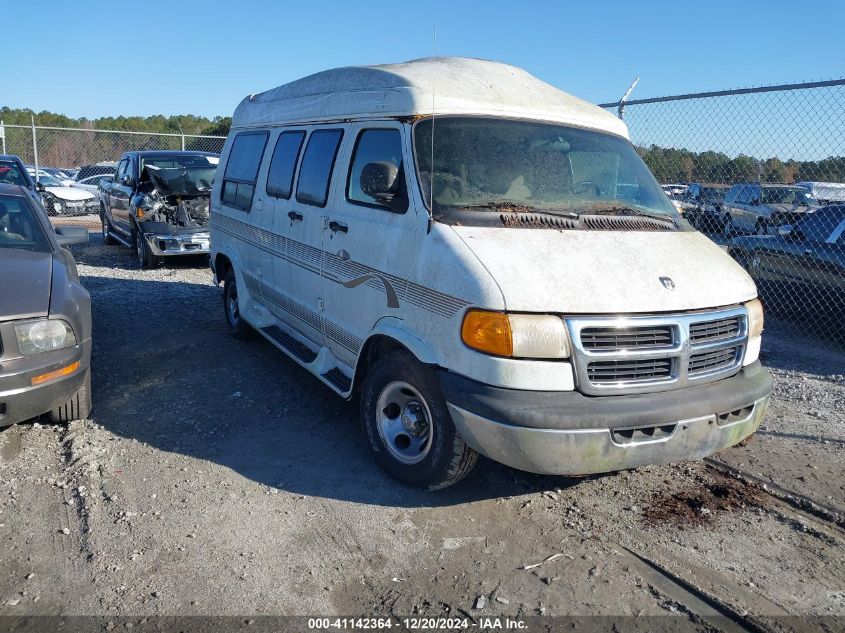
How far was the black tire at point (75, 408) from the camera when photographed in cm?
468

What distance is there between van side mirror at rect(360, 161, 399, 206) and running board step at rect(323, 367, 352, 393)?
129 centimetres

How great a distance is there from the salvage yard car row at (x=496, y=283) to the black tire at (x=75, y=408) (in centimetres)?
58

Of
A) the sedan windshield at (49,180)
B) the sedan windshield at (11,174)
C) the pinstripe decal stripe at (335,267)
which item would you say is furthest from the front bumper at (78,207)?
the pinstripe decal stripe at (335,267)

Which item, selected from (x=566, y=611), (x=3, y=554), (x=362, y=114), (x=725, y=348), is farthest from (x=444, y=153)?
(x=3, y=554)

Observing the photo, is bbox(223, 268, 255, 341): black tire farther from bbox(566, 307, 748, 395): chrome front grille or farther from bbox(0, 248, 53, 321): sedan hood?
bbox(566, 307, 748, 395): chrome front grille

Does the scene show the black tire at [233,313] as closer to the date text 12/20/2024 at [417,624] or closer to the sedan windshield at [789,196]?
the date text 12/20/2024 at [417,624]

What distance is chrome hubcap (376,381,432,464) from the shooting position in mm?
3924

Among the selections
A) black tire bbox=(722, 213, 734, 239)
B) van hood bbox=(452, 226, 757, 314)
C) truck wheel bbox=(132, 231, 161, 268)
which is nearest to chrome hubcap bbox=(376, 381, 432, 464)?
van hood bbox=(452, 226, 757, 314)

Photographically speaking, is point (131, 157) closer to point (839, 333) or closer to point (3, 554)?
point (3, 554)

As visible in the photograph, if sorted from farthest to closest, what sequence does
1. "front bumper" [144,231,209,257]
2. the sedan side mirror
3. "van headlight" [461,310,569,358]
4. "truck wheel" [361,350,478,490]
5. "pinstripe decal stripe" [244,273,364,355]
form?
"front bumper" [144,231,209,257]
the sedan side mirror
"pinstripe decal stripe" [244,273,364,355]
"truck wheel" [361,350,478,490]
"van headlight" [461,310,569,358]

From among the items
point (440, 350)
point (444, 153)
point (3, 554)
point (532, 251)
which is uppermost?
point (444, 153)

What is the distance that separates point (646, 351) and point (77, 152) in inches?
1215

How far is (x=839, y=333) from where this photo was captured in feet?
24.5

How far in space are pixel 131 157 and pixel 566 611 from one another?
11.6 m
